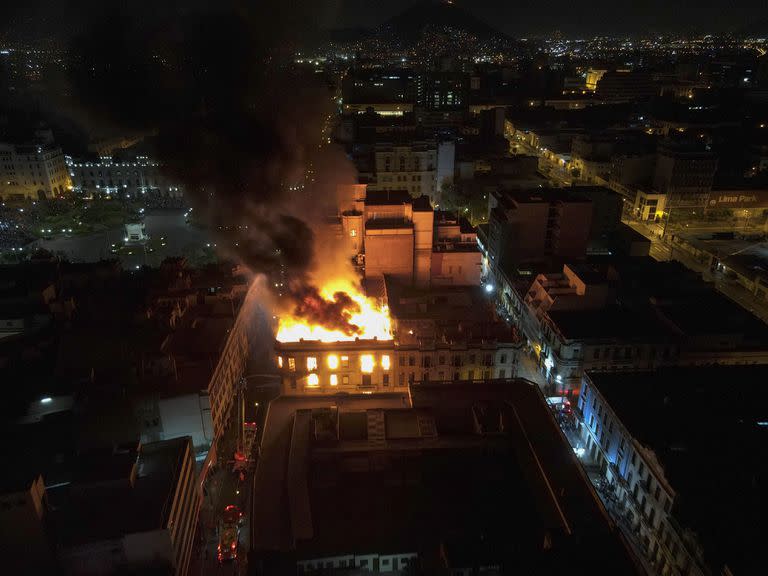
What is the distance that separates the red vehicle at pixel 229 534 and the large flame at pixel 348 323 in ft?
35.5

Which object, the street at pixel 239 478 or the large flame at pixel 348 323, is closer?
the street at pixel 239 478

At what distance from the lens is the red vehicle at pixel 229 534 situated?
23.7 m

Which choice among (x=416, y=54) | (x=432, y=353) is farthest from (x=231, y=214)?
(x=416, y=54)

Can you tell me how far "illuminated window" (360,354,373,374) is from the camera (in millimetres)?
32900

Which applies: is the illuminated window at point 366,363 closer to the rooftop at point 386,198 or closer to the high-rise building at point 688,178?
the rooftop at point 386,198

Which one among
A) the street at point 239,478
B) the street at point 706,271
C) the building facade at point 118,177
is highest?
the building facade at point 118,177

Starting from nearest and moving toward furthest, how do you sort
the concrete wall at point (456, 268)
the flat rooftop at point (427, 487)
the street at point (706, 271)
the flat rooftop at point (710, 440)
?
the flat rooftop at point (710, 440), the flat rooftop at point (427, 487), the concrete wall at point (456, 268), the street at point (706, 271)

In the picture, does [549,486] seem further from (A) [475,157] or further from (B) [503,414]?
(A) [475,157]

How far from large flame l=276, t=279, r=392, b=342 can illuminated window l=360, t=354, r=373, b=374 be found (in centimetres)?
133

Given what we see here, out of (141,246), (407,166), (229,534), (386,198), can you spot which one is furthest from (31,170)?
(229,534)

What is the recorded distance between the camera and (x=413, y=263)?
4219 cm

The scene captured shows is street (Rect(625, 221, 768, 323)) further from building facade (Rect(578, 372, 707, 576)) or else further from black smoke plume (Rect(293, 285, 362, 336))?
black smoke plume (Rect(293, 285, 362, 336))

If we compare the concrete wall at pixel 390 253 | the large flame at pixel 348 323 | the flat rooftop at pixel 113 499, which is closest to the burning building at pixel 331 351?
the large flame at pixel 348 323

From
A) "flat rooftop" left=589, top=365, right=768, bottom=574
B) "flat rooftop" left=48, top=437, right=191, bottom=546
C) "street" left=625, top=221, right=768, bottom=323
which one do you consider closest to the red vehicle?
"flat rooftop" left=48, top=437, right=191, bottom=546
